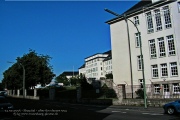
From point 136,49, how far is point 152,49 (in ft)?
10.8

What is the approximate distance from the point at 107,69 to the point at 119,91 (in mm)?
102114

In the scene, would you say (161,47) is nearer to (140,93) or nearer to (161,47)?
(161,47)

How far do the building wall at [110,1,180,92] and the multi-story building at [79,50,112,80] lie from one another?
79.6m

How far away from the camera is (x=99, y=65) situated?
452 ft

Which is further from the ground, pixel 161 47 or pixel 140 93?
pixel 161 47

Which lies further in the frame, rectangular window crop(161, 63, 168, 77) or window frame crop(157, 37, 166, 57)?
window frame crop(157, 37, 166, 57)

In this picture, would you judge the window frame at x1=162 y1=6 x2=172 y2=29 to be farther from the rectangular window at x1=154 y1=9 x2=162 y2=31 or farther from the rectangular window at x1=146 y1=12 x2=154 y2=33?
the rectangular window at x1=146 y1=12 x2=154 y2=33

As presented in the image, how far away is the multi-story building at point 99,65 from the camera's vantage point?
131575mm

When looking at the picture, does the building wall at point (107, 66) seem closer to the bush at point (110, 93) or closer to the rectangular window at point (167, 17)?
the rectangular window at point (167, 17)

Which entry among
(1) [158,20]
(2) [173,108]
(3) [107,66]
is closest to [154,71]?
(1) [158,20]

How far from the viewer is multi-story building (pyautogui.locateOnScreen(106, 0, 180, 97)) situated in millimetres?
38250

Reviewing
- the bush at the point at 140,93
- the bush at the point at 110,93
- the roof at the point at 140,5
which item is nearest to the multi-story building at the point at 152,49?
the roof at the point at 140,5

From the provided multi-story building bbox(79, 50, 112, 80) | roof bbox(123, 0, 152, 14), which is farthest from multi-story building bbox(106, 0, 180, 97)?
multi-story building bbox(79, 50, 112, 80)

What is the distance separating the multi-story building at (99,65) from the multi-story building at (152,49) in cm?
8118
